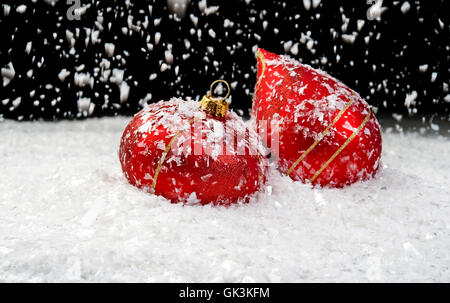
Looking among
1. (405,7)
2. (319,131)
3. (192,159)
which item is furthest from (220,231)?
(405,7)

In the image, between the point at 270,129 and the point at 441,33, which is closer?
the point at 270,129

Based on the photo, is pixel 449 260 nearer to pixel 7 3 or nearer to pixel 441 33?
pixel 441 33

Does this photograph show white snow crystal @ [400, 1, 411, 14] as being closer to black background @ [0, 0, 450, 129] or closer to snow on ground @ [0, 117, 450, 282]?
black background @ [0, 0, 450, 129]

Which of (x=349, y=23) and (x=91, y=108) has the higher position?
(x=349, y=23)

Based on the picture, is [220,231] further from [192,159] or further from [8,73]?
[8,73]

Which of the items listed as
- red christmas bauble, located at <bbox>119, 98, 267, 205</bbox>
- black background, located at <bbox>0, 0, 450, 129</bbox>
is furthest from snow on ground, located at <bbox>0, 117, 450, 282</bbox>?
black background, located at <bbox>0, 0, 450, 129</bbox>

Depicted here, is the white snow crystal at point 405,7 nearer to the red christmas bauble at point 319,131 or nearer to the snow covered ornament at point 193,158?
the red christmas bauble at point 319,131

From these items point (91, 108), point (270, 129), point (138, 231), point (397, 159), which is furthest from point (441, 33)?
point (138, 231)
